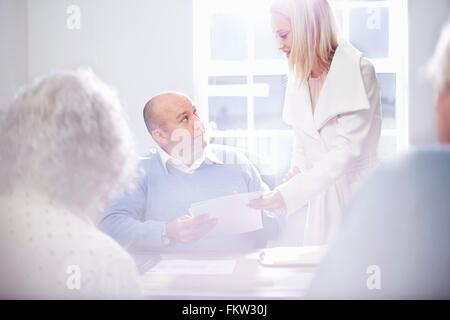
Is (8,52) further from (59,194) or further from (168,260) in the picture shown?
(168,260)

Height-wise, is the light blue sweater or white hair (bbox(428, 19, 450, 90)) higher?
white hair (bbox(428, 19, 450, 90))

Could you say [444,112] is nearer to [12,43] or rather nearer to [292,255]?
[292,255]

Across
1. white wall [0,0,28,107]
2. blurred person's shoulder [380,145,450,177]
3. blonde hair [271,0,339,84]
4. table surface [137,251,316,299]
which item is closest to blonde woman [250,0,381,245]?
blonde hair [271,0,339,84]

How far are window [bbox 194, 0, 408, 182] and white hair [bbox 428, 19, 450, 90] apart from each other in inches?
4.3

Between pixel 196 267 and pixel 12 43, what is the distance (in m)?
0.78

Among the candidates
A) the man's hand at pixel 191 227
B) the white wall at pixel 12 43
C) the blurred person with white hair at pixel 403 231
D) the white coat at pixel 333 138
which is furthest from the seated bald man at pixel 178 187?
the white wall at pixel 12 43

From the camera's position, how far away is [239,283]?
1.67 metres

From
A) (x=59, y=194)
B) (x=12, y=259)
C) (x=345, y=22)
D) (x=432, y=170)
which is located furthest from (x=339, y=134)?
(x=12, y=259)

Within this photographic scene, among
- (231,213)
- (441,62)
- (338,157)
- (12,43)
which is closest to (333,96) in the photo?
(338,157)

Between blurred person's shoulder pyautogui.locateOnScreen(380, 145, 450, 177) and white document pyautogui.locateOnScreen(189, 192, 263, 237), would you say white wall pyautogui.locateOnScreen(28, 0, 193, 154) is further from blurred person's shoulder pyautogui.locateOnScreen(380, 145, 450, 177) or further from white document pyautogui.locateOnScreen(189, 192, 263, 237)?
blurred person's shoulder pyautogui.locateOnScreen(380, 145, 450, 177)

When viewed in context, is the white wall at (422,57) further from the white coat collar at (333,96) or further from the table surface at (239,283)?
the table surface at (239,283)

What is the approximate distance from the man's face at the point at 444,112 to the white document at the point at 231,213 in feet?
1.62

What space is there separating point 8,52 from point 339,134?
0.92 meters

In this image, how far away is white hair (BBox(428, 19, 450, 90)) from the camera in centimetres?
161
